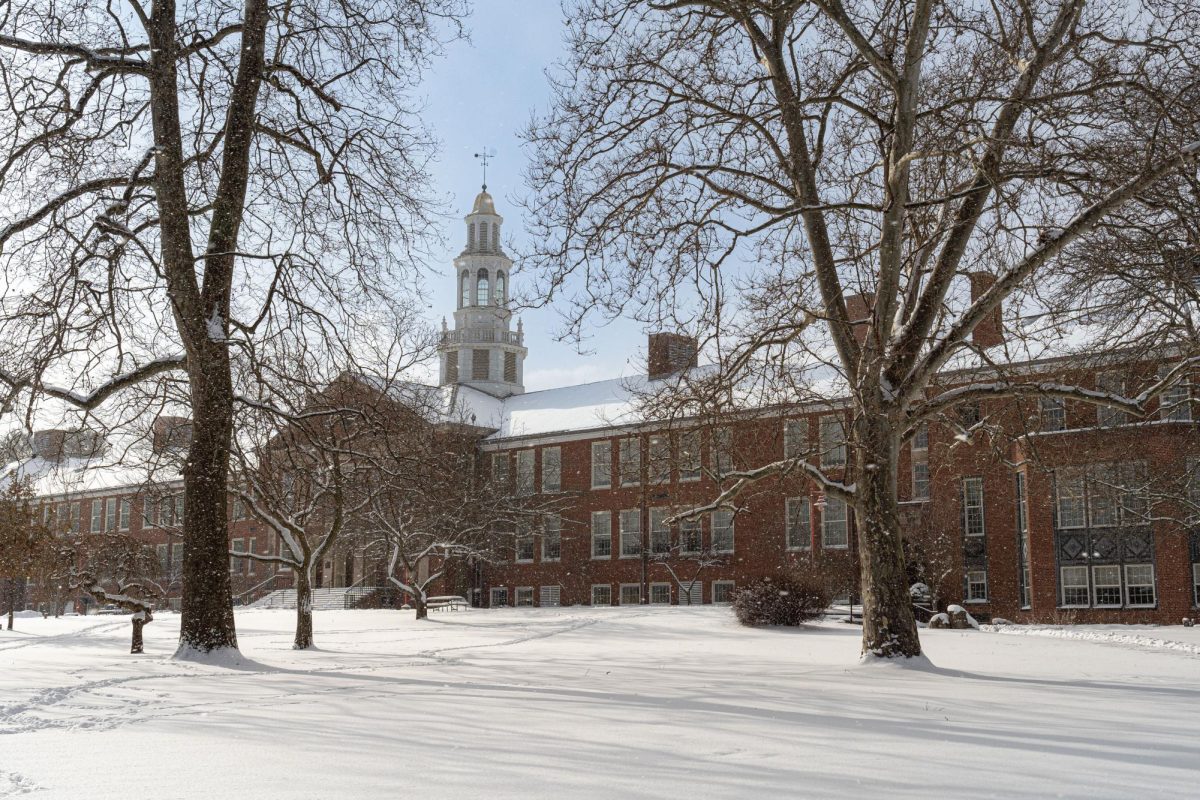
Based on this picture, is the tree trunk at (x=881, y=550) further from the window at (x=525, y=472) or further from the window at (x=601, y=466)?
the window at (x=525, y=472)

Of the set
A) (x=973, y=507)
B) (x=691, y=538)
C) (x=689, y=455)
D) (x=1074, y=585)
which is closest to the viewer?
(x=689, y=455)

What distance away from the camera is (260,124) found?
47.8ft

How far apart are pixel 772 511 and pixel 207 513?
3375 cm

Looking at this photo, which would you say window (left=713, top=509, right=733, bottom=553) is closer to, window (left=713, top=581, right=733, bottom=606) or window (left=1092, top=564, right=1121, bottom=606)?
window (left=713, top=581, right=733, bottom=606)

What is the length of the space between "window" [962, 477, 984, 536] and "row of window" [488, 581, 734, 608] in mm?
10286

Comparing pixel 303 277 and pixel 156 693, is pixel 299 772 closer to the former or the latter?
pixel 156 693

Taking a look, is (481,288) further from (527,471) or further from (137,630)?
(137,630)

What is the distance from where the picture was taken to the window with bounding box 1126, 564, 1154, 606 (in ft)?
119

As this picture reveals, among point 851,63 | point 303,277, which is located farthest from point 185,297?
point 851,63

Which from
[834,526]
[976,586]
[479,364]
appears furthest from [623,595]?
[479,364]

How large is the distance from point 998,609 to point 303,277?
3260 cm

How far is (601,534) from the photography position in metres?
50.6

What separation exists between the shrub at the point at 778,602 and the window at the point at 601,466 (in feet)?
77.2

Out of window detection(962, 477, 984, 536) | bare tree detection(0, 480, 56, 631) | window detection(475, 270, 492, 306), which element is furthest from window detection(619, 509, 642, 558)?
bare tree detection(0, 480, 56, 631)
